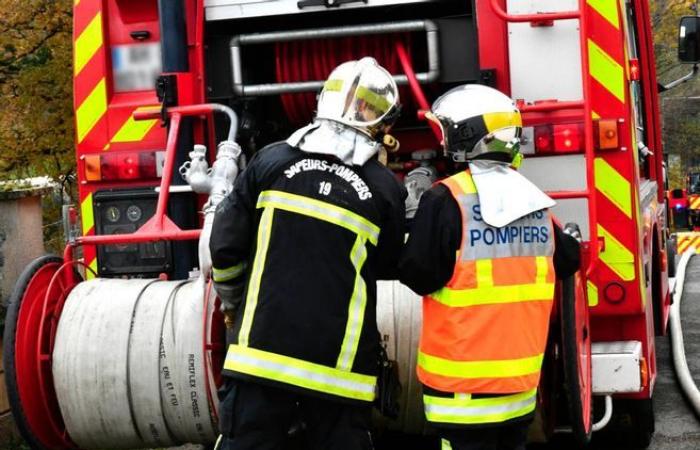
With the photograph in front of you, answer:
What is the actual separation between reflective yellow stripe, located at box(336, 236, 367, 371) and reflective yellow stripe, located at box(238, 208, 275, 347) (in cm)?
27

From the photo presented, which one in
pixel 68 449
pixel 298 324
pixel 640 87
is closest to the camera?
pixel 298 324

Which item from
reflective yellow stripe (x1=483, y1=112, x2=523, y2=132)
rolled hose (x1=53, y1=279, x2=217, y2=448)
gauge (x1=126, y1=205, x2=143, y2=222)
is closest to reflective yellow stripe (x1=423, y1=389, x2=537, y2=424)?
reflective yellow stripe (x1=483, y1=112, x2=523, y2=132)

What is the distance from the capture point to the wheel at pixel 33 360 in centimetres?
415

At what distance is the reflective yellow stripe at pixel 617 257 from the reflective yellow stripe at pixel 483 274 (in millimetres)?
1252

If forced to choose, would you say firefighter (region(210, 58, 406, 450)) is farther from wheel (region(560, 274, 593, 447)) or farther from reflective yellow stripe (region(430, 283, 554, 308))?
wheel (region(560, 274, 593, 447))

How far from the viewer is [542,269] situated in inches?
140

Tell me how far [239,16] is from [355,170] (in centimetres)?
169

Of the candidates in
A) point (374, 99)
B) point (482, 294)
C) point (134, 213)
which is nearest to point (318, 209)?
point (374, 99)

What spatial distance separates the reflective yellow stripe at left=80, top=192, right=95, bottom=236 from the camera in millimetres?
5070

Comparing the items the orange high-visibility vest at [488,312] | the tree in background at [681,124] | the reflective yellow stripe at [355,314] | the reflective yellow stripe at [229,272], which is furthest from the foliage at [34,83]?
the tree in background at [681,124]

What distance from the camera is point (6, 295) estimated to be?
18.7ft

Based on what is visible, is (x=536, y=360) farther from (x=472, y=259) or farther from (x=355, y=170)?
(x=355, y=170)

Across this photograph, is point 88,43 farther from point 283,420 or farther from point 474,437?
point 474,437

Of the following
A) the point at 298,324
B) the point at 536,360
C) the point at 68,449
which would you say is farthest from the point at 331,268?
the point at 68,449
